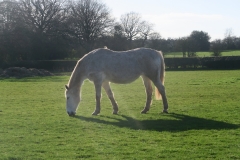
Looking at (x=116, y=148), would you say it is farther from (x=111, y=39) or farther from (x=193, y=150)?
(x=111, y=39)

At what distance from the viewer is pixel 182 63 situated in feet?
191

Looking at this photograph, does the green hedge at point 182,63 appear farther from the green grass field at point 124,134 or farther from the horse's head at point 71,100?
the horse's head at point 71,100

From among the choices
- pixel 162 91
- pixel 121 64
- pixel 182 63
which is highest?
pixel 121 64

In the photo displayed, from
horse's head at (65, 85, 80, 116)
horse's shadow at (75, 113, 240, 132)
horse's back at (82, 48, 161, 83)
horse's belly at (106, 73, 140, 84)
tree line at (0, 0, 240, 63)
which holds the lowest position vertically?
horse's shadow at (75, 113, 240, 132)

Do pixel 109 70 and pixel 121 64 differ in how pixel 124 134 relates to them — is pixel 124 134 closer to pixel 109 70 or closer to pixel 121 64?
pixel 109 70

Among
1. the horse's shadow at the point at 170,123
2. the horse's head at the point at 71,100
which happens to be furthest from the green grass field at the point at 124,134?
the horse's head at the point at 71,100

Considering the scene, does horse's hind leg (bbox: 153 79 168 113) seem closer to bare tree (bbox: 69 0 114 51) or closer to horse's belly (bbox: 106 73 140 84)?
horse's belly (bbox: 106 73 140 84)

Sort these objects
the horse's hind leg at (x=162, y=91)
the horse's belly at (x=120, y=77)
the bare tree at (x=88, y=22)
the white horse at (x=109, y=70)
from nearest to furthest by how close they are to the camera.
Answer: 1. the white horse at (x=109, y=70)
2. the horse's belly at (x=120, y=77)
3. the horse's hind leg at (x=162, y=91)
4. the bare tree at (x=88, y=22)

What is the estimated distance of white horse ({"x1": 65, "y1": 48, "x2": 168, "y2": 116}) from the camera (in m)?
12.1

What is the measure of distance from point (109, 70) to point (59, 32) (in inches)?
2002

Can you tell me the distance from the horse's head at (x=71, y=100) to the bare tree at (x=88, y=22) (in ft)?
173

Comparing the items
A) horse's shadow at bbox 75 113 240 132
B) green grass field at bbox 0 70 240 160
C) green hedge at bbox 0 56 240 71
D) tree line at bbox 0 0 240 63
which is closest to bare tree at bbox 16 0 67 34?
tree line at bbox 0 0 240 63

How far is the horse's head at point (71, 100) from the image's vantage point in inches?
473

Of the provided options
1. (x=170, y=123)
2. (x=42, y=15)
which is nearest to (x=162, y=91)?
(x=170, y=123)
